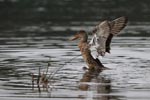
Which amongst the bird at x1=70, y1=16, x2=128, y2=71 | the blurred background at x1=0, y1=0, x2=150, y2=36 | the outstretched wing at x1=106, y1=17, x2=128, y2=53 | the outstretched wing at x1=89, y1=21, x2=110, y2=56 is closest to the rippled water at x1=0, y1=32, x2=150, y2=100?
the bird at x1=70, y1=16, x2=128, y2=71

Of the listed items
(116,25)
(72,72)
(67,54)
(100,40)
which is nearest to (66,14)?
(67,54)

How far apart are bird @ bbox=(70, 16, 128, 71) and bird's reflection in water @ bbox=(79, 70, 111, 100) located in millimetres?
652

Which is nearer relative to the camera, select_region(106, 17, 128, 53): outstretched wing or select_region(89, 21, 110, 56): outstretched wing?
select_region(89, 21, 110, 56): outstretched wing

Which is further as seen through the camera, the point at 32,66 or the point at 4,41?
the point at 4,41

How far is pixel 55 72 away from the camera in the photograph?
14164mm

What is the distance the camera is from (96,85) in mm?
12773

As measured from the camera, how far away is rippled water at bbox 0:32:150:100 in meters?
11.8

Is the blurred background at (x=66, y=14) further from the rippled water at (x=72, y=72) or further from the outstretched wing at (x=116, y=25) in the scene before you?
the outstretched wing at (x=116, y=25)

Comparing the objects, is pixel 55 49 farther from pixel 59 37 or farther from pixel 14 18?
pixel 14 18

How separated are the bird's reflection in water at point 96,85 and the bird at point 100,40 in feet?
2.14

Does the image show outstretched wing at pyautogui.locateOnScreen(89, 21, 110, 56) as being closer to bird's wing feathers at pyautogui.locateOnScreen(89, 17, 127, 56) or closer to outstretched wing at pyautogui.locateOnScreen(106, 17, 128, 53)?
bird's wing feathers at pyautogui.locateOnScreen(89, 17, 127, 56)

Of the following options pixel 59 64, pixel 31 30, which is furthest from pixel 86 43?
pixel 31 30

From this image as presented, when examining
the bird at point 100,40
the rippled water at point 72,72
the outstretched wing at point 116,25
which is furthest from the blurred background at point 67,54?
the outstretched wing at point 116,25

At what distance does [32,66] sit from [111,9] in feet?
62.1
